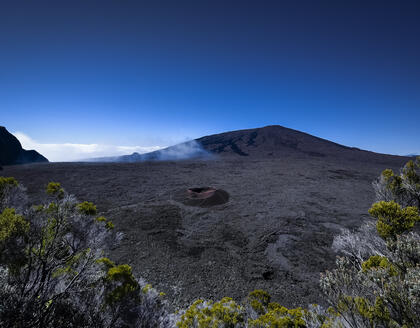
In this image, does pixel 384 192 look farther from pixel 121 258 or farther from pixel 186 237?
pixel 121 258

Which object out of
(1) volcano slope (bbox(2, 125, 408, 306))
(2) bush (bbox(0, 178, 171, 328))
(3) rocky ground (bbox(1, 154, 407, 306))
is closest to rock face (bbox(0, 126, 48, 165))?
(3) rocky ground (bbox(1, 154, 407, 306))

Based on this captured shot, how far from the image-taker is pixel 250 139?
79500 mm

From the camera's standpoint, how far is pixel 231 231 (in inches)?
432

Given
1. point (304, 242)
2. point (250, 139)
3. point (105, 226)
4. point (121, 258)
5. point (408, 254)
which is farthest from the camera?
point (250, 139)

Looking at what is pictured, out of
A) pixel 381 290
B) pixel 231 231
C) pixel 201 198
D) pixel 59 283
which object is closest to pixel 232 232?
pixel 231 231

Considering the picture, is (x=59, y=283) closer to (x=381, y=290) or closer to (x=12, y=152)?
(x=381, y=290)

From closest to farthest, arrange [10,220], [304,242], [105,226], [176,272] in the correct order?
[10,220], [105,226], [176,272], [304,242]

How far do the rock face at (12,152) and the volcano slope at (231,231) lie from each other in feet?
135

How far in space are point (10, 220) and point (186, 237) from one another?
26.7 ft

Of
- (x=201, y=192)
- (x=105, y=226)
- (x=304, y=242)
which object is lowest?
(x=304, y=242)

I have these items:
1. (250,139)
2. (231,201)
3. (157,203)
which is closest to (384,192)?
(231,201)

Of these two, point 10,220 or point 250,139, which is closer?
point 10,220

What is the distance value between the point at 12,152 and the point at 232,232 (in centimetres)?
6989

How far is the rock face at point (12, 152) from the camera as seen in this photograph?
158ft
